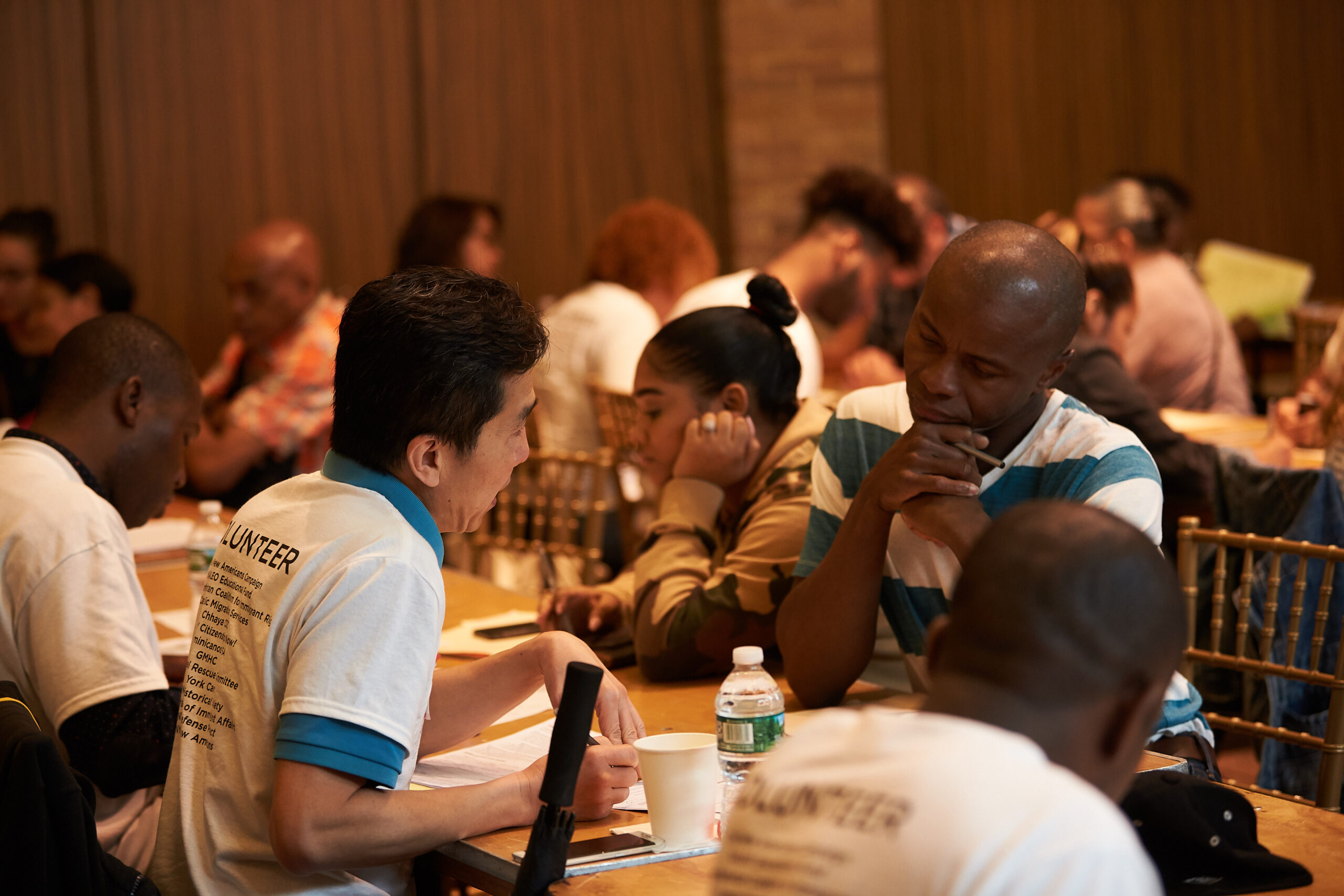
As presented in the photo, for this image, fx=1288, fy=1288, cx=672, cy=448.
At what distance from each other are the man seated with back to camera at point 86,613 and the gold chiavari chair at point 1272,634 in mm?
1375

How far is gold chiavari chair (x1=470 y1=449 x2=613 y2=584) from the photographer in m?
2.94

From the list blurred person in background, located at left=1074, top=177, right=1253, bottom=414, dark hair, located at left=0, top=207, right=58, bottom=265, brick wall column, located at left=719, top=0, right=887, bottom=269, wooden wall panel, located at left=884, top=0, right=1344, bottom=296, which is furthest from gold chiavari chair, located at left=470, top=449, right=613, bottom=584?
wooden wall panel, located at left=884, top=0, right=1344, bottom=296

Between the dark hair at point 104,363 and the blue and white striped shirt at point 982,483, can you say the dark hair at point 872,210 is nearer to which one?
the blue and white striped shirt at point 982,483

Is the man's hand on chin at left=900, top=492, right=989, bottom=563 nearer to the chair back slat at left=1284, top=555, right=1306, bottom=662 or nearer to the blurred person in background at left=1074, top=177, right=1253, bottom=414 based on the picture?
the chair back slat at left=1284, top=555, right=1306, bottom=662

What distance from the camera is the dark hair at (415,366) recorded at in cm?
135

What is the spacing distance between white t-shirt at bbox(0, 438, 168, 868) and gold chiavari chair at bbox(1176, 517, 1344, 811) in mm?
1394

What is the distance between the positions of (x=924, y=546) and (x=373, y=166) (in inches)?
183

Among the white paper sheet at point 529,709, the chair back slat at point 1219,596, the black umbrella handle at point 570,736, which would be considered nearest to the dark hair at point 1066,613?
the black umbrella handle at point 570,736

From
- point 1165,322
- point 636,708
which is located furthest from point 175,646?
point 1165,322

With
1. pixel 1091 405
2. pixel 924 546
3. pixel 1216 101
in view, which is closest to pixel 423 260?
pixel 1091 405

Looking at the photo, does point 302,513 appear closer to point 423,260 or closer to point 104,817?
point 104,817

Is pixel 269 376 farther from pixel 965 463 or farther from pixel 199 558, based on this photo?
pixel 965 463

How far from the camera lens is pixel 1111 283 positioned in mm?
3561

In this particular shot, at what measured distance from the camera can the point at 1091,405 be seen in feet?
10.0
